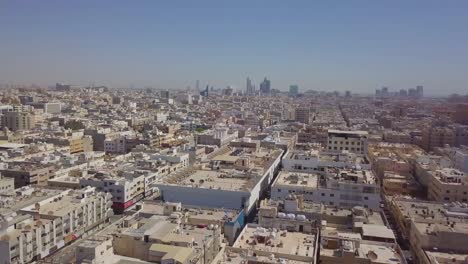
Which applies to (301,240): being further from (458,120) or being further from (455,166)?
(458,120)

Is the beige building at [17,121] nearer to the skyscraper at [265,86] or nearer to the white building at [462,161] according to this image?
the white building at [462,161]

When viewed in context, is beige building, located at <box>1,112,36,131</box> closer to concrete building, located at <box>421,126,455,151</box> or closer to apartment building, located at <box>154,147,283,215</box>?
apartment building, located at <box>154,147,283,215</box>

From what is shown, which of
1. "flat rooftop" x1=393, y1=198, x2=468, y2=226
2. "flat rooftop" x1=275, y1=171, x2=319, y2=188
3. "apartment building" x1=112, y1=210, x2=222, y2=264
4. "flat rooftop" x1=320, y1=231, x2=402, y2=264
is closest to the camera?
"apartment building" x1=112, y1=210, x2=222, y2=264

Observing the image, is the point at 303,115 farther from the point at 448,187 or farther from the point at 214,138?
the point at 448,187

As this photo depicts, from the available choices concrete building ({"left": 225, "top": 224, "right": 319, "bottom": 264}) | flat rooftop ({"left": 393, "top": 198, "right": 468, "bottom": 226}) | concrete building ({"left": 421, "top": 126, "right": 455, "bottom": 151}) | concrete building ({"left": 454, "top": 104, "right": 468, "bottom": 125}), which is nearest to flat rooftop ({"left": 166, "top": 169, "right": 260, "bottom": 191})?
concrete building ({"left": 225, "top": 224, "right": 319, "bottom": 264})

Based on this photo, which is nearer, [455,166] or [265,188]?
[265,188]

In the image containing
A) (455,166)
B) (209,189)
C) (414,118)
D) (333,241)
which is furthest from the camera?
(414,118)

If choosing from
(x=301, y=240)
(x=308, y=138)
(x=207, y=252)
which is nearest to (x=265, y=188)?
(x=301, y=240)
